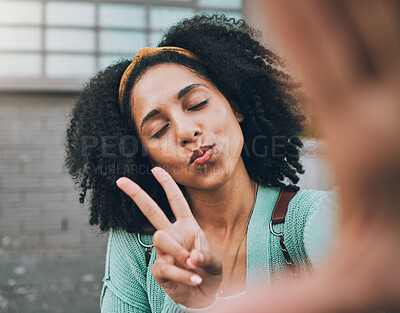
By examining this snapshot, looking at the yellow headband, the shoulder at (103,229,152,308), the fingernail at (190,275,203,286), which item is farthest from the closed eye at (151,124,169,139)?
the fingernail at (190,275,203,286)

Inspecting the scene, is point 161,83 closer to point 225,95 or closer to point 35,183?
point 225,95

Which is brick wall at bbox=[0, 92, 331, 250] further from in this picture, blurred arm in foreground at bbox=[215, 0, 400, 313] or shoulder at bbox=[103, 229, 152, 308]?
blurred arm in foreground at bbox=[215, 0, 400, 313]

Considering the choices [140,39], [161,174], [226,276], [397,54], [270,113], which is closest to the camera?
[397,54]

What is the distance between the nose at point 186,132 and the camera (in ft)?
6.03

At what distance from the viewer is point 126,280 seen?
2127 mm

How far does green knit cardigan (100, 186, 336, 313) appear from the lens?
1903 millimetres

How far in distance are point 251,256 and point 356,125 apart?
160cm

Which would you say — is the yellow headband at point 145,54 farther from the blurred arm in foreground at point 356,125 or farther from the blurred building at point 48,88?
the blurred building at point 48,88

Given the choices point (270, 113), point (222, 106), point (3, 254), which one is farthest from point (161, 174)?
point (3, 254)

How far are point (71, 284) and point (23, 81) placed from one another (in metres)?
3.22

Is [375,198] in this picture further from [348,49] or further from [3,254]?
[3,254]

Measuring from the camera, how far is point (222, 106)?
2.03 metres

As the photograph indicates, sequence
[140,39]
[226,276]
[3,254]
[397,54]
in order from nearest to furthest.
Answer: [397,54], [226,276], [3,254], [140,39]

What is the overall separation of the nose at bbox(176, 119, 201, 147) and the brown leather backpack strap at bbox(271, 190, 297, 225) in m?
0.57
